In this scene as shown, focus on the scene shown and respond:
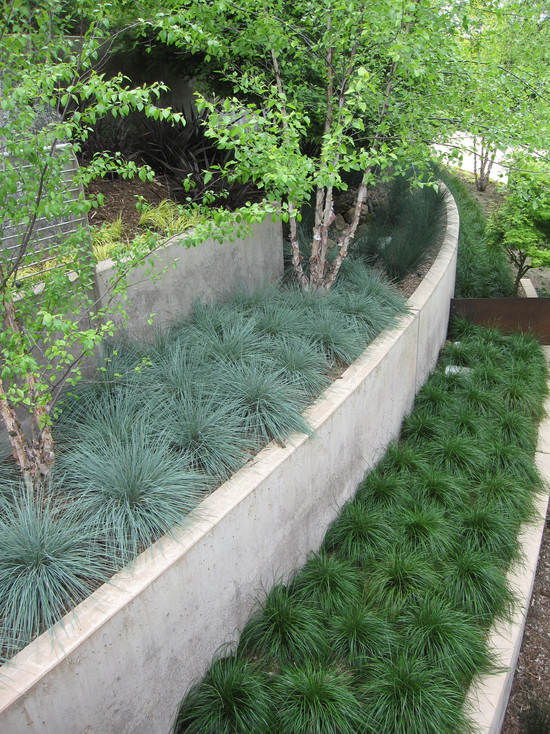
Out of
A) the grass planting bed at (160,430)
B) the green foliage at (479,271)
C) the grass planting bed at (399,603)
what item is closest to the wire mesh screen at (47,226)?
Result: the grass planting bed at (160,430)

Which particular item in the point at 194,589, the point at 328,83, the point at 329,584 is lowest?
the point at 329,584

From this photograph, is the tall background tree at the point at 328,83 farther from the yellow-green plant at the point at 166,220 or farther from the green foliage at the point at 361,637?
the green foliage at the point at 361,637

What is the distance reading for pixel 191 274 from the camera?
5.00m

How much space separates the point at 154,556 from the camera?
282 centimetres

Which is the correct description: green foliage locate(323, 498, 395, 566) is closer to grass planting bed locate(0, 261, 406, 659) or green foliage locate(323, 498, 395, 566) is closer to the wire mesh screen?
grass planting bed locate(0, 261, 406, 659)

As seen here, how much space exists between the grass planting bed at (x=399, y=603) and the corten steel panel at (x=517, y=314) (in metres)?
1.92

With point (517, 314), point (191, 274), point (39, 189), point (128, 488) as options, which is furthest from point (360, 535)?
point (517, 314)

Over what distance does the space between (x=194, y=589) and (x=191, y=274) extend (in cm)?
275

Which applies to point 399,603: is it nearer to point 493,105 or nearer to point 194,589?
point 194,589

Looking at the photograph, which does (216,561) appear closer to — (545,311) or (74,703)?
(74,703)

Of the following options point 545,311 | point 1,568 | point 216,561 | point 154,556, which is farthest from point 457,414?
point 1,568

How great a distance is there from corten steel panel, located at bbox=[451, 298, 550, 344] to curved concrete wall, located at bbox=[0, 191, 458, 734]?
300 centimetres

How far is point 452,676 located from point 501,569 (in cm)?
107

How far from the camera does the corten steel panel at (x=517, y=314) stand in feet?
23.6
